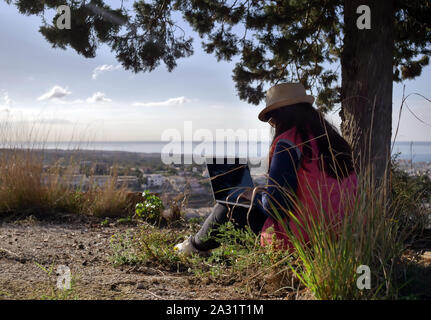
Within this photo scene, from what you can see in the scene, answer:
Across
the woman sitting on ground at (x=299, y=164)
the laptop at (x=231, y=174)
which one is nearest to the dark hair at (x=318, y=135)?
the woman sitting on ground at (x=299, y=164)

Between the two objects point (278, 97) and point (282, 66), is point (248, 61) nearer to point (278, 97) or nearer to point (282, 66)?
point (282, 66)

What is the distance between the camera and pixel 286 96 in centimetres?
252

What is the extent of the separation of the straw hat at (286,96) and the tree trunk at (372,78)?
1681 mm

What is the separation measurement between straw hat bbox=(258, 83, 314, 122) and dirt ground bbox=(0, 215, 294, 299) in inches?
44.4

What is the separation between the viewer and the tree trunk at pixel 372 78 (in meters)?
4.07

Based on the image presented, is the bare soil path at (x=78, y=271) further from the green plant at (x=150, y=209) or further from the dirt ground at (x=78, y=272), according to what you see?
the green plant at (x=150, y=209)

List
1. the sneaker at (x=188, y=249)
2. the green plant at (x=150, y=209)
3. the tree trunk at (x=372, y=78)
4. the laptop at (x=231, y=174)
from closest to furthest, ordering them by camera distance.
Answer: the laptop at (x=231, y=174) < the sneaker at (x=188, y=249) < the tree trunk at (x=372, y=78) < the green plant at (x=150, y=209)

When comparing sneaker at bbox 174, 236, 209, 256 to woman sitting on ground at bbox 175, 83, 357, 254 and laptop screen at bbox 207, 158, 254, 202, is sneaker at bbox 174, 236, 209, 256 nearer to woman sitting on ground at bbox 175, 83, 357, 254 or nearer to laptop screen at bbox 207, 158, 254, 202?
laptop screen at bbox 207, 158, 254, 202

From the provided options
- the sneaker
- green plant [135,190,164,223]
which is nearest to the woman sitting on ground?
the sneaker

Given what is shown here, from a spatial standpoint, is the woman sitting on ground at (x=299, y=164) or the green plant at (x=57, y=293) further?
the woman sitting on ground at (x=299, y=164)

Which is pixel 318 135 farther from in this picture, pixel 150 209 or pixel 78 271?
pixel 150 209

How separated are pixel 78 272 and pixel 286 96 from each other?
180 cm

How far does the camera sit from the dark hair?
233 centimetres

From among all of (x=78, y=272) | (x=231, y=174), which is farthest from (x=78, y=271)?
(x=231, y=174)
